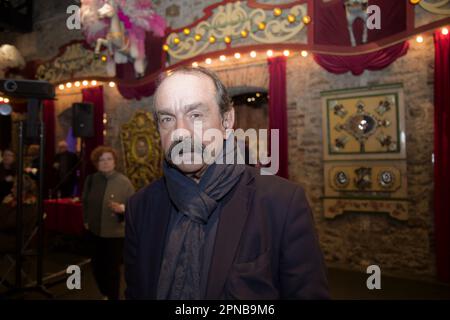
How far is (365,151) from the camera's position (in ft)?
15.6

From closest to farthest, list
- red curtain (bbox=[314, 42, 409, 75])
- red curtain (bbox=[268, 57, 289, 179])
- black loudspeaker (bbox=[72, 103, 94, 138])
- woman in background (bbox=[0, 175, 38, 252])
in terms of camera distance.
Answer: woman in background (bbox=[0, 175, 38, 252]) < red curtain (bbox=[314, 42, 409, 75]) < red curtain (bbox=[268, 57, 289, 179]) < black loudspeaker (bbox=[72, 103, 94, 138])

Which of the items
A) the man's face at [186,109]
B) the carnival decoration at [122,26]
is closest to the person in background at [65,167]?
the carnival decoration at [122,26]

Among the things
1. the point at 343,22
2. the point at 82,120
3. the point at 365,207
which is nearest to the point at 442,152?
Answer: the point at 365,207

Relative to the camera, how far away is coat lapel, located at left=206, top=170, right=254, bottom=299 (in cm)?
108

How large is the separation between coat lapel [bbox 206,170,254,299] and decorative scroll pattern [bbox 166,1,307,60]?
430 centimetres

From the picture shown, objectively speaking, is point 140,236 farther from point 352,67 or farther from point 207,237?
point 352,67

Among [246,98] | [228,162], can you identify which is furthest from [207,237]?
[246,98]

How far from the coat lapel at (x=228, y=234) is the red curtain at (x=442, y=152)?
3.82 m

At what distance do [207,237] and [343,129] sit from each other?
4165 millimetres

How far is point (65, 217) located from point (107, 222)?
2.45 meters

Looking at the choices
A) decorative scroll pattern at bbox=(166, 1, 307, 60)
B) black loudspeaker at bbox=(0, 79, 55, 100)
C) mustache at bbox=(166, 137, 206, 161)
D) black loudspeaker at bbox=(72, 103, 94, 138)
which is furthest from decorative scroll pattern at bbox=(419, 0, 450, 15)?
black loudspeaker at bbox=(72, 103, 94, 138)

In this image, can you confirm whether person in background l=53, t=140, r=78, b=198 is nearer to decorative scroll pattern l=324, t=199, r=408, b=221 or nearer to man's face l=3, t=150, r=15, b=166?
man's face l=3, t=150, r=15, b=166

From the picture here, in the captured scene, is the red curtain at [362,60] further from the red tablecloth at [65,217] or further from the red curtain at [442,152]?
the red tablecloth at [65,217]

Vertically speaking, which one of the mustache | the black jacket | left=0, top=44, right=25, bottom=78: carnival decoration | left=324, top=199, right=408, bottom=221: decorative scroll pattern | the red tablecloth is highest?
left=0, top=44, right=25, bottom=78: carnival decoration
